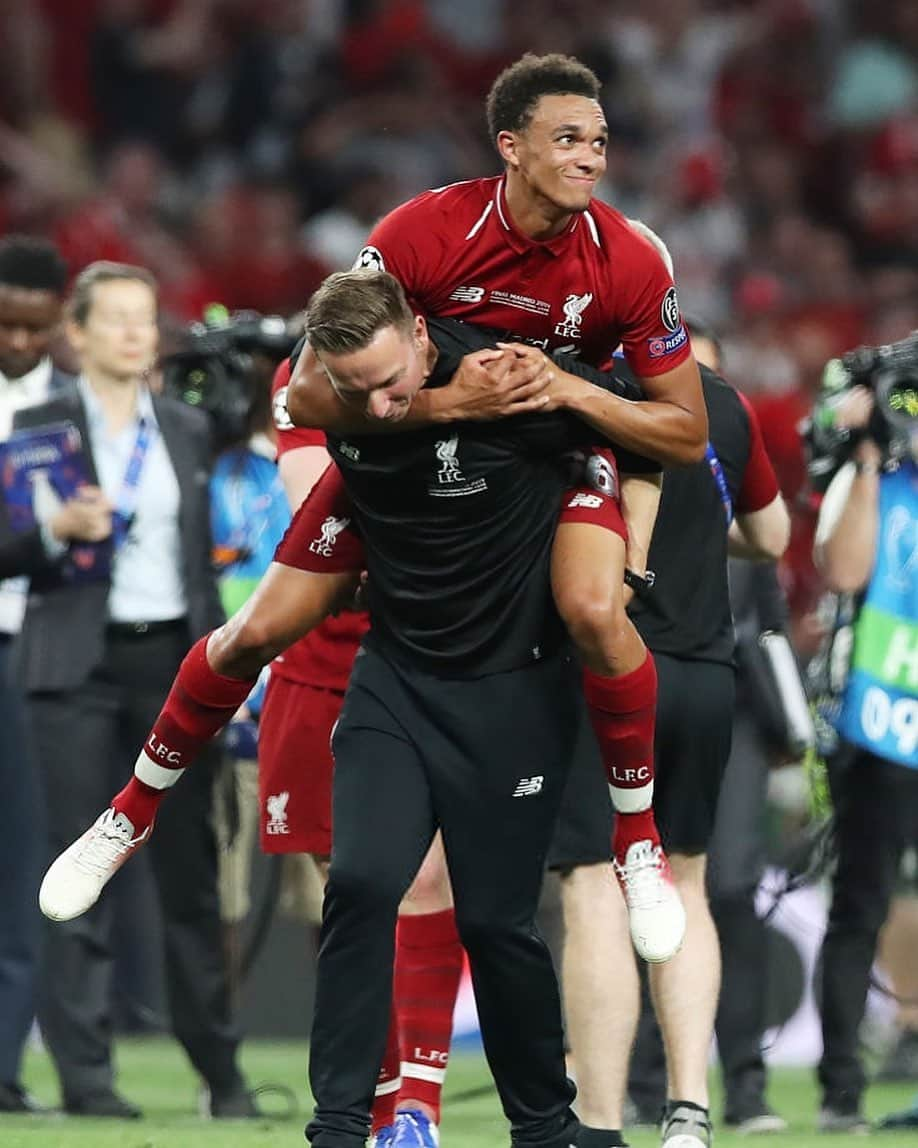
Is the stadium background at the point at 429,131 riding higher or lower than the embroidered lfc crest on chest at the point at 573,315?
higher

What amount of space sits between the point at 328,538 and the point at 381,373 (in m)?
0.54

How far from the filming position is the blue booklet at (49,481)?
24.5 feet

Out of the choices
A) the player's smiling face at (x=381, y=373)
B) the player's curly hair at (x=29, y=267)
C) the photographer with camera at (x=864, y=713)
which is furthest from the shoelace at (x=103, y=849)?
the player's curly hair at (x=29, y=267)

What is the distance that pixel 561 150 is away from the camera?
5.22 metres

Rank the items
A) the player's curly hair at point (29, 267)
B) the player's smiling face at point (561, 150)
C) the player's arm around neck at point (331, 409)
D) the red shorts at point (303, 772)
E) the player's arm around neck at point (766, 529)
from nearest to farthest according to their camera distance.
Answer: the player's arm around neck at point (331, 409)
the player's smiling face at point (561, 150)
the red shorts at point (303, 772)
the player's arm around neck at point (766, 529)
the player's curly hair at point (29, 267)

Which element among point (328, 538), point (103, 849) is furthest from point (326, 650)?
point (328, 538)

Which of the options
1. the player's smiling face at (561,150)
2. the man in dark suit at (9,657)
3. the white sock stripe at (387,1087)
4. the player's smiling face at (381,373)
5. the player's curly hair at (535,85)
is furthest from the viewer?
the man in dark suit at (9,657)

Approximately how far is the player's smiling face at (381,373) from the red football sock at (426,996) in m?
1.34

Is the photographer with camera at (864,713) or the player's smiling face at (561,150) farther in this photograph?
the photographer with camera at (864,713)

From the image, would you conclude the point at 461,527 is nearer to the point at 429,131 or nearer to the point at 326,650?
the point at 326,650

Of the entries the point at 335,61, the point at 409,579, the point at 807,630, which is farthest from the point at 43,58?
the point at 409,579

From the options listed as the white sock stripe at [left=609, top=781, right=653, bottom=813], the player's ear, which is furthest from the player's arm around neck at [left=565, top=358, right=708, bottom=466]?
the white sock stripe at [left=609, top=781, right=653, bottom=813]

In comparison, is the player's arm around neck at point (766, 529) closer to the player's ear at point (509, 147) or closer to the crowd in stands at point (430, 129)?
the player's ear at point (509, 147)

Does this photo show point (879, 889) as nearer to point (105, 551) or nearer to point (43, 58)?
point (105, 551)
